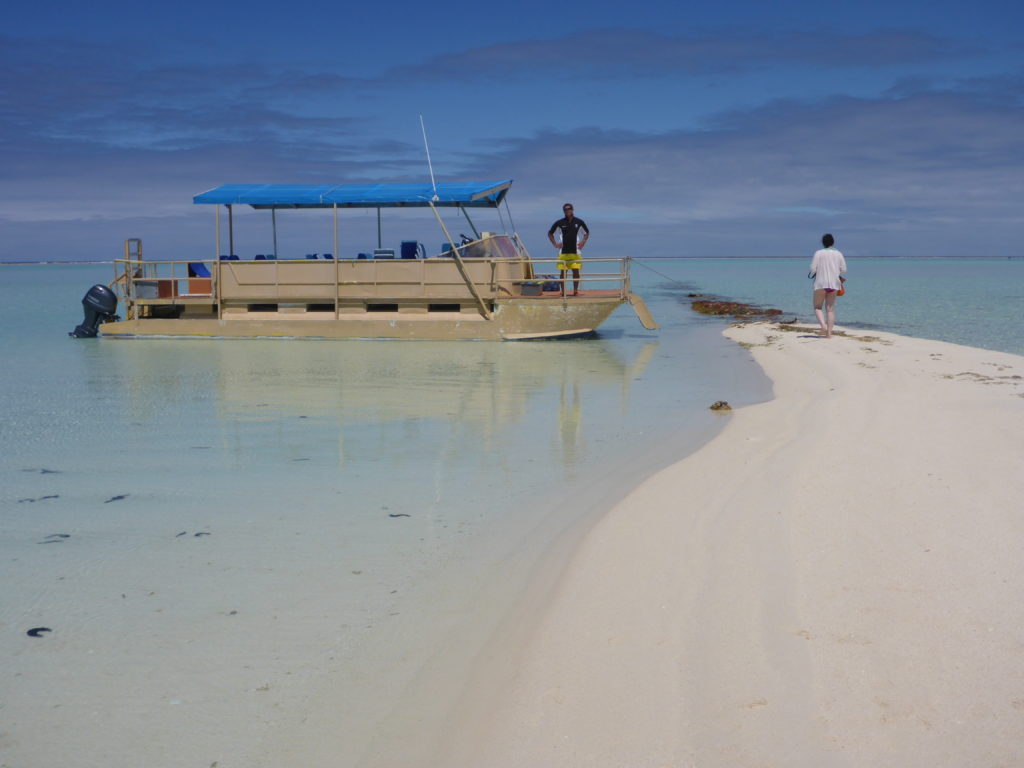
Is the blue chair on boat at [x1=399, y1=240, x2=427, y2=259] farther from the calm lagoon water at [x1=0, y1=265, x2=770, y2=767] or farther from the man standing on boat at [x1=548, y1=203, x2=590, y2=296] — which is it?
the calm lagoon water at [x1=0, y1=265, x2=770, y2=767]

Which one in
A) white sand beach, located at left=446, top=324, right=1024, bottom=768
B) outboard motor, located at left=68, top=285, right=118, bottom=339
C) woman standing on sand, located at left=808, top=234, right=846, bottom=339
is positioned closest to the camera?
white sand beach, located at left=446, top=324, right=1024, bottom=768

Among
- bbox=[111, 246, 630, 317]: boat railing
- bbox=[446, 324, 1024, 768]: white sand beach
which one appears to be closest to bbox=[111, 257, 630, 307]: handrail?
bbox=[111, 246, 630, 317]: boat railing

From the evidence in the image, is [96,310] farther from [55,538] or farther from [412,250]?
[55,538]

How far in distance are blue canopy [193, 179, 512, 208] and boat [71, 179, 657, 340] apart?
21 millimetres

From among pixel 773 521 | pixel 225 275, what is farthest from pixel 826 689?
pixel 225 275

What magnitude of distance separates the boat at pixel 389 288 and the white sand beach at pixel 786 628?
38.9ft

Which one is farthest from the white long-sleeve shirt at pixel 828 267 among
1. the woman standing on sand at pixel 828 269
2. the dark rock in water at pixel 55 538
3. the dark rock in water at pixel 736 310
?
the dark rock in water at pixel 55 538

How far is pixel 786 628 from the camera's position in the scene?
367 centimetres

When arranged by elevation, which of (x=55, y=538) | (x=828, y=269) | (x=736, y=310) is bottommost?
(x=55, y=538)

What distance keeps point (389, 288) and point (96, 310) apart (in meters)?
7.97

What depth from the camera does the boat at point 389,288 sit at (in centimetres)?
1811

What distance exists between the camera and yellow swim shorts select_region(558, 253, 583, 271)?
17.8 meters

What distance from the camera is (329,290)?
62.7 feet

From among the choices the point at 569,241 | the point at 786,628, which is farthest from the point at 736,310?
the point at 786,628
